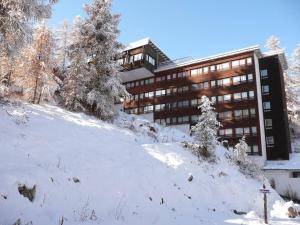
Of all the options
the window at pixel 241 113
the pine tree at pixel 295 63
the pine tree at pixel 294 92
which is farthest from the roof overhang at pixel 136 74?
the pine tree at pixel 295 63

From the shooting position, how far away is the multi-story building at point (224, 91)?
1716 inches

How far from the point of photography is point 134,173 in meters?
12.7

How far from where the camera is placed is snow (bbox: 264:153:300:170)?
36.5 meters

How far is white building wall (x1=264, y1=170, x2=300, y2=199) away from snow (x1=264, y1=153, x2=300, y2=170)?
542 millimetres

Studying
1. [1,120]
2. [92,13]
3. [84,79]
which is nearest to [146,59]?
[92,13]

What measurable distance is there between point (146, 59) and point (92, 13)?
24.4 meters

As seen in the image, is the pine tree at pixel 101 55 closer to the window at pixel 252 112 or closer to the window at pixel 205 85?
the window at pixel 252 112

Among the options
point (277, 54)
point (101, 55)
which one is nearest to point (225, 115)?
point (277, 54)

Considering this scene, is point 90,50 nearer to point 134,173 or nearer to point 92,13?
point 92,13

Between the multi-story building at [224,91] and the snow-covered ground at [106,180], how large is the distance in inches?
1039

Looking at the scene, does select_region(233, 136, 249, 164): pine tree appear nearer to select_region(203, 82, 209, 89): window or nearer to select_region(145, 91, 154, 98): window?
select_region(203, 82, 209, 89): window

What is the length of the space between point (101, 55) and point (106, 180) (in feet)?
57.9

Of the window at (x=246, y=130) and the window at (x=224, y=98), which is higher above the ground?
the window at (x=224, y=98)

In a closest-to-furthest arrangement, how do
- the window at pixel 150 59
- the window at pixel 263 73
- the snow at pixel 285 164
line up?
1. the snow at pixel 285 164
2. the window at pixel 263 73
3. the window at pixel 150 59
